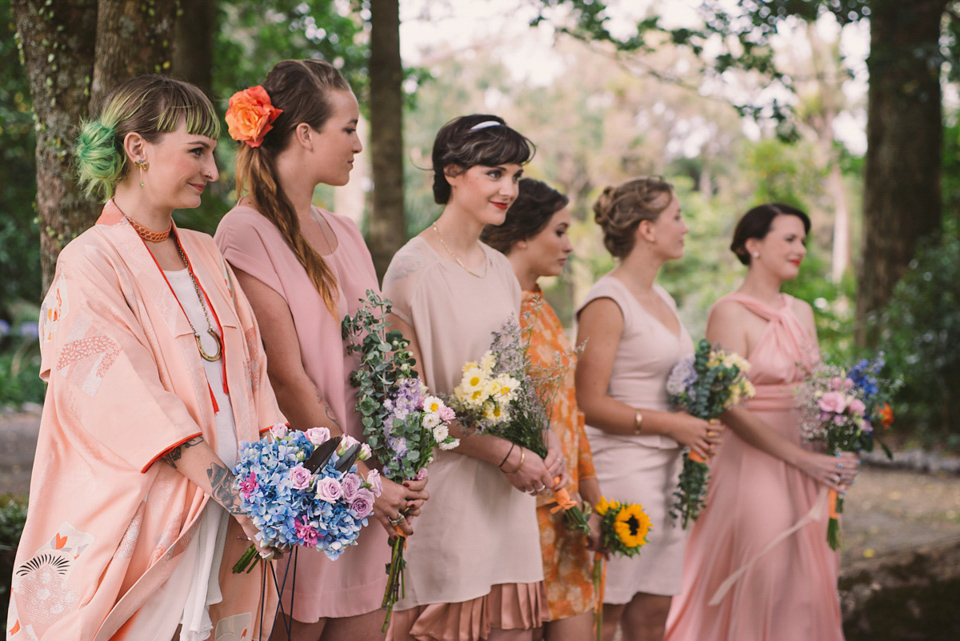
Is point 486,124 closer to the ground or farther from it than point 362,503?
farther from it

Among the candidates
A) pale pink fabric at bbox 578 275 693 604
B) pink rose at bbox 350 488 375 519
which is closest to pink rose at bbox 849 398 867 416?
pale pink fabric at bbox 578 275 693 604

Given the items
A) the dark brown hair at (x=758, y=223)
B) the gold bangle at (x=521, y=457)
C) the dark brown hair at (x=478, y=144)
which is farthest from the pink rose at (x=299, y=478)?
the dark brown hair at (x=758, y=223)

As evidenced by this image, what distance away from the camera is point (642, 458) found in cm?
391

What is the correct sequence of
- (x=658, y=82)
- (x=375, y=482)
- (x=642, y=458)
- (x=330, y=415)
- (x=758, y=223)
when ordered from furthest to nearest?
(x=658, y=82)
(x=758, y=223)
(x=642, y=458)
(x=330, y=415)
(x=375, y=482)

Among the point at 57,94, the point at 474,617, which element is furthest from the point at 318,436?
the point at 57,94

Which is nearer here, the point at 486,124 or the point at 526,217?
the point at 486,124

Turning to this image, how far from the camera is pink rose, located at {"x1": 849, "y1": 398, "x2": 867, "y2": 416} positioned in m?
4.07

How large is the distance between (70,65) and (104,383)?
83.8 inches

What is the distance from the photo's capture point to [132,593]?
2.02m

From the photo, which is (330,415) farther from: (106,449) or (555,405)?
(555,405)

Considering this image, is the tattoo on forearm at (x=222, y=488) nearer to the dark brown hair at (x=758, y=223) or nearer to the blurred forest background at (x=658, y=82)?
the blurred forest background at (x=658, y=82)

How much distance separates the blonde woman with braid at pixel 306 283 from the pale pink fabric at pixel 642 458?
4.89ft

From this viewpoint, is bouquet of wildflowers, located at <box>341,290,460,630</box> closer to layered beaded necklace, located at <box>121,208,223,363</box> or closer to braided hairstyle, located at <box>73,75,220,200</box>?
layered beaded necklace, located at <box>121,208,223,363</box>

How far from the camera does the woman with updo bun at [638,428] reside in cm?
385
